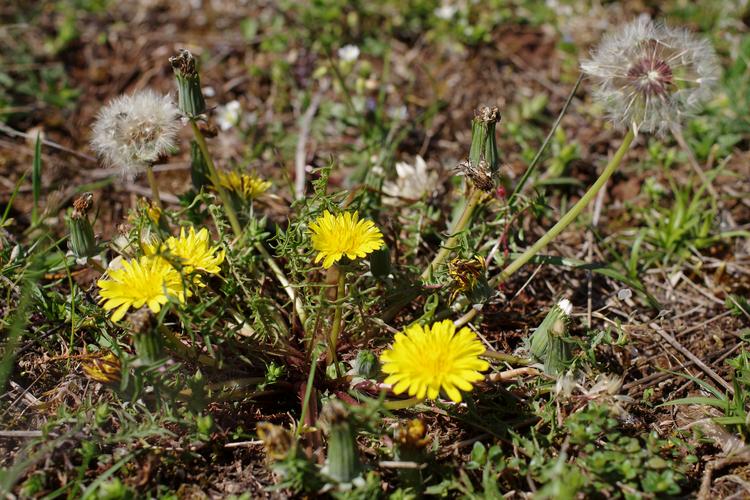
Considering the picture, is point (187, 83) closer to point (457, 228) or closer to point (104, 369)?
point (104, 369)

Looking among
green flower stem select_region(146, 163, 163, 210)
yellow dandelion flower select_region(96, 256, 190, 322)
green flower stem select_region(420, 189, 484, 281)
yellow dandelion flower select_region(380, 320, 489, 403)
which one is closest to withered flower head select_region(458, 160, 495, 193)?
green flower stem select_region(420, 189, 484, 281)

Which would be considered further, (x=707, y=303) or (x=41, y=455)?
(x=707, y=303)

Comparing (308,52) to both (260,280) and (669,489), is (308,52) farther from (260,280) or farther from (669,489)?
(669,489)

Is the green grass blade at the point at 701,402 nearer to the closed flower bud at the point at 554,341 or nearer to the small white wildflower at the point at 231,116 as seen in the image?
the closed flower bud at the point at 554,341

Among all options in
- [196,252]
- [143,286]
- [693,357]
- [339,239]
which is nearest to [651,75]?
[693,357]

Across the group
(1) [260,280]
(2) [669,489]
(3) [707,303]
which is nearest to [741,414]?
(2) [669,489]

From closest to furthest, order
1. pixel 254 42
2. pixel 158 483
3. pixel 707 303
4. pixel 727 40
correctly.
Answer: pixel 158 483, pixel 707 303, pixel 727 40, pixel 254 42
